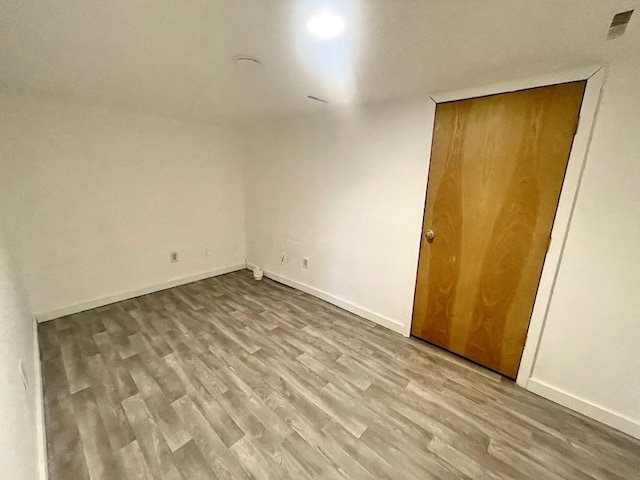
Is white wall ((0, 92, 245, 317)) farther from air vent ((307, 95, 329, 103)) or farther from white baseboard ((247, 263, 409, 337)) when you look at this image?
air vent ((307, 95, 329, 103))

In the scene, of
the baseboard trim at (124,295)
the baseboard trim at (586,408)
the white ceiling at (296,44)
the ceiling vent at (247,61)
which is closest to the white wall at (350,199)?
the white ceiling at (296,44)

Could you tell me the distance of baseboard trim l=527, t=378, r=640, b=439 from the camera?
4.95 feet

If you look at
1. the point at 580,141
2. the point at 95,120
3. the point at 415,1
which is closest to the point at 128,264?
the point at 95,120

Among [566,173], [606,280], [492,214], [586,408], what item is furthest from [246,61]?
[586,408]

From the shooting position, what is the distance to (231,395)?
170 cm

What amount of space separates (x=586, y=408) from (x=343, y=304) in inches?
74.2

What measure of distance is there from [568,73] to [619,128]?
40 centimetres

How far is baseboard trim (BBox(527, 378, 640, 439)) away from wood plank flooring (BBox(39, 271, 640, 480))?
5 cm

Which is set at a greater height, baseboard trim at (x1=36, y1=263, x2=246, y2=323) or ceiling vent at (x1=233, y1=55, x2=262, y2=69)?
ceiling vent at (x1=233, y1=55, x2=262, y2=69)

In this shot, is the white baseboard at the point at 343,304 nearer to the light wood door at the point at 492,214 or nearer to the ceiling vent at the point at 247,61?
the light wood door at the point at 492,214

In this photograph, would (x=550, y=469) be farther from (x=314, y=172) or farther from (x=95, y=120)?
(x=95, y=120)

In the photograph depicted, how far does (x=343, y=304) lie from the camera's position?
113 inches

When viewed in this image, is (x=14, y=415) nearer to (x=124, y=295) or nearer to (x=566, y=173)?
(x=124, y=295)

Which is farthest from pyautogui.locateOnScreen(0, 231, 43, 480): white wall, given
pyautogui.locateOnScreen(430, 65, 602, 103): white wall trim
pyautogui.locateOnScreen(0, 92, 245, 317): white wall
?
pyautogui.locateOnScreen(430, 65, 602, 103): white wall trim
